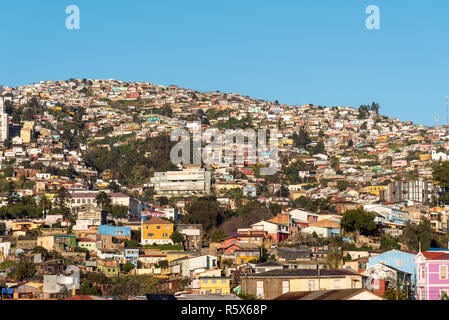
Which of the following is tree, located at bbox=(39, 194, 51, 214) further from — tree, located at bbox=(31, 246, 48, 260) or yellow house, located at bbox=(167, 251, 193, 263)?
yellow house, located at bbox=(167, 251, 193, 263)

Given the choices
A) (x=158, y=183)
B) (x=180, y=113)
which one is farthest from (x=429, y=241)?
(x=180, y=113)

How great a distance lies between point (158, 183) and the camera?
79.5 metres

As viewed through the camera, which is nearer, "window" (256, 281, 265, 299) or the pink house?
the pink house

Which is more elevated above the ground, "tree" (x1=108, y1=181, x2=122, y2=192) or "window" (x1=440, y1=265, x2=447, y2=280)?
"tree" (x1=108, y1=181, x2=122, y2=192)

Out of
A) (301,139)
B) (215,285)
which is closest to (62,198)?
(215,285)

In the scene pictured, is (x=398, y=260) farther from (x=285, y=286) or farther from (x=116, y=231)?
(x=116, y=231)

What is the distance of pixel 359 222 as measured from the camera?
2047 inches

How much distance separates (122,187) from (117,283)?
37274 millimetres

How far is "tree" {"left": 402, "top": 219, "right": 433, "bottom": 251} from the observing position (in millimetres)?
48188

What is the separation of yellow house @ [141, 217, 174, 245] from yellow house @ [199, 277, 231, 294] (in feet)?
50.8

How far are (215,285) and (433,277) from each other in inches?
502

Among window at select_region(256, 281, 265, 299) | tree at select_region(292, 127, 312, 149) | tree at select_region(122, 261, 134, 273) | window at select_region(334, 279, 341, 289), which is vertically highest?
tree at select_region(292, 127, 312, 149)

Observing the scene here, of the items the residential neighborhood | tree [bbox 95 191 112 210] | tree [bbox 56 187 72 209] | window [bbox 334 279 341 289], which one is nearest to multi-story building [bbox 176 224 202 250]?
the residential neighborhood
